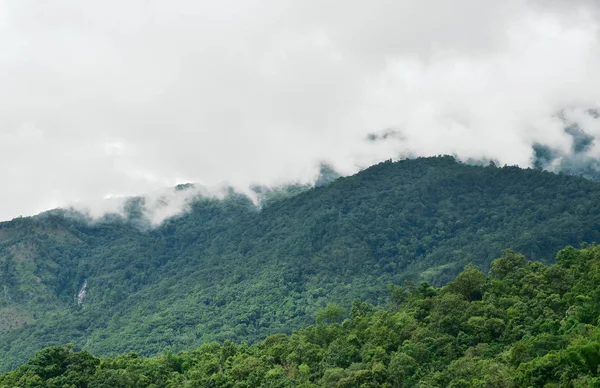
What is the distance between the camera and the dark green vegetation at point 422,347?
4944 cm

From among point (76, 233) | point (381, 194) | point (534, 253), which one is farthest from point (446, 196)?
point (76, 233)

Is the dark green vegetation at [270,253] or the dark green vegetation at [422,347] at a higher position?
the dark green vegetation at [270,253]

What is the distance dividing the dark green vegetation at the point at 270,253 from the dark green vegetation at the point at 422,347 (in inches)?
1529

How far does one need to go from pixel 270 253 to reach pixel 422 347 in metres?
75.8

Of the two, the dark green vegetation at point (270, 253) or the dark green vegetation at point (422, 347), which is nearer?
the dark green vegetation at point (422, 347)

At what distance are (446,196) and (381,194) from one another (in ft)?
36.6

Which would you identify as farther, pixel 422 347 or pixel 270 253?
pixel 270 253

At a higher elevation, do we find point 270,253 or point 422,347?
point 270,253

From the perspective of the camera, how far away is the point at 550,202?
4879 inches

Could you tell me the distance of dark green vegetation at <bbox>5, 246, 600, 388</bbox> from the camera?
49.4 m

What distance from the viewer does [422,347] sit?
54906mm

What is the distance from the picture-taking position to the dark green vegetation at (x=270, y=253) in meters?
111

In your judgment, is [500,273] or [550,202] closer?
[500,273]

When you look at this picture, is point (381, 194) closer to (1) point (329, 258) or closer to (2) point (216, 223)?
(1) point (329, 258)
